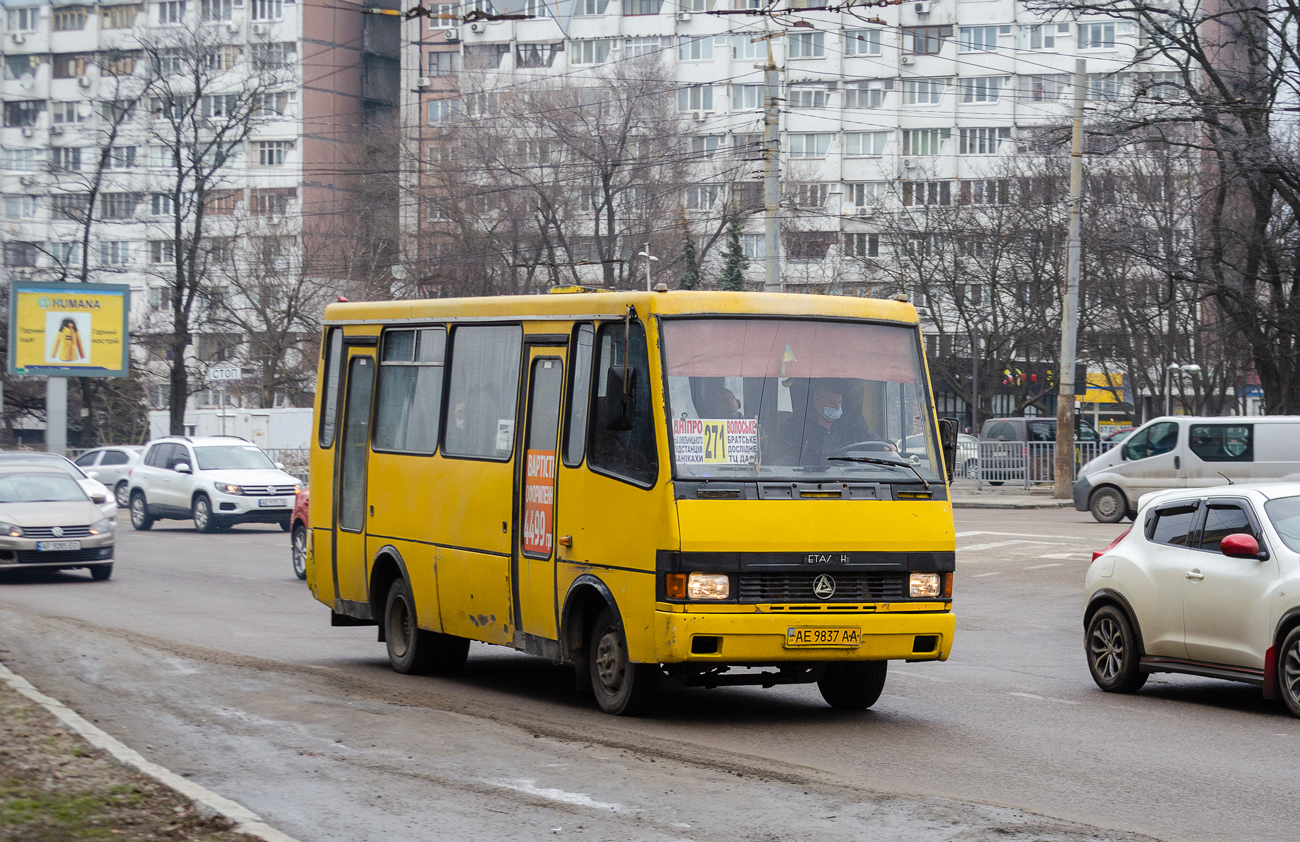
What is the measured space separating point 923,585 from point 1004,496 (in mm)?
32889

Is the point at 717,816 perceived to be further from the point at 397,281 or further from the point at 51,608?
the point at 397,281

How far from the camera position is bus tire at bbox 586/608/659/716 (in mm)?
10422

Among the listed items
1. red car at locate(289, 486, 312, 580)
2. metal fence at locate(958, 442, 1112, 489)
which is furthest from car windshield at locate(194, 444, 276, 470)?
metal fence at locate(958, 442, 1112, 489)

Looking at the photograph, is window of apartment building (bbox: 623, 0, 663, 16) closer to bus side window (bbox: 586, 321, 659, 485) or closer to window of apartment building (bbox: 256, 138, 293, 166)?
window of apartment building (bbox: 256, 138, 293, 166)

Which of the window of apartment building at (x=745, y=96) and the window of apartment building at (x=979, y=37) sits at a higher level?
the window of apartment building at (x=979, y=37)

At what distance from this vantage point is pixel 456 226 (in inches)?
2532

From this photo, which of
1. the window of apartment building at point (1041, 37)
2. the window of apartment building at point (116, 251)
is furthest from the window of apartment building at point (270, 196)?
the window of apartment building at point (1041, 37)

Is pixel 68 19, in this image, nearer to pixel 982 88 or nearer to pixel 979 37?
pixel 979 37

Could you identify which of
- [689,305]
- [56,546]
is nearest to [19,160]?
[56,546]

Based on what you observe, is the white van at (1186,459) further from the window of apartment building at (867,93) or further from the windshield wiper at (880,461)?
the window of apartment building at (867,93)

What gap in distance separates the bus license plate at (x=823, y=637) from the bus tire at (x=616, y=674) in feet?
2.90

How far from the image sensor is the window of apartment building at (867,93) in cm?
9306

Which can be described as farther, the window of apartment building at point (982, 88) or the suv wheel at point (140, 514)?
the window of apartment building at point (982, 88)

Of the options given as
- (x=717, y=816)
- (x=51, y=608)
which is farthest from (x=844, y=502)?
(x=51, y=608)
